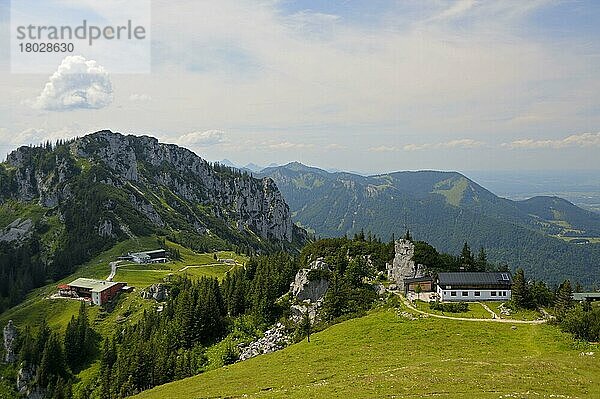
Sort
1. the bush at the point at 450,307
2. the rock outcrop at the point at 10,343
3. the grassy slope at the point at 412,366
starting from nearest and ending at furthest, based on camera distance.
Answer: the grassy slope at the point at 412,366, the bush at the point at 450,307, the rock outcrop at the point at 10,343

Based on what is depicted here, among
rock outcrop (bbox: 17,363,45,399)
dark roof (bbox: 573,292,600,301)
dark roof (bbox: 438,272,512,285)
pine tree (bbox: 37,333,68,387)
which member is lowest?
rock outcrop (bbox: 17,363,45,399)

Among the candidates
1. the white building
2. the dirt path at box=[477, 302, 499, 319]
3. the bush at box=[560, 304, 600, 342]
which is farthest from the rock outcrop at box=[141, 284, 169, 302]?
the bush at box=[560, 304, 600, 342]

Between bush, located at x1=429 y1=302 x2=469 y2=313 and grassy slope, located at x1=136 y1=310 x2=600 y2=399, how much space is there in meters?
8.26

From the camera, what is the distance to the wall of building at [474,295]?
92.5 metres

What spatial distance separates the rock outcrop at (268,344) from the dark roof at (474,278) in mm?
32047

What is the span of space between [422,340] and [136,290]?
397ft

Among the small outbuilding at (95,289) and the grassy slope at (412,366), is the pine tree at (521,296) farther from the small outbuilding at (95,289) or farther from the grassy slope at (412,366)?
the small outbuilding at (95,289)

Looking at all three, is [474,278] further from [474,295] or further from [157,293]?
[157,293]

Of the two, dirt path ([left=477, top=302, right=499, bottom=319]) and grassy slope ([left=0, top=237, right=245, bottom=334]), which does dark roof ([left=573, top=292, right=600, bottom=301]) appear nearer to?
dirt path ([left=477, top=302, right=499, bottom=319])

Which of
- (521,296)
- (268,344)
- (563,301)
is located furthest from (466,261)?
(268,344)

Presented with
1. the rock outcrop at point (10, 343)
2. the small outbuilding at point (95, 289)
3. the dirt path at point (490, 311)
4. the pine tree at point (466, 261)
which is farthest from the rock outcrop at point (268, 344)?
the small outbuilding at point (95, 289)

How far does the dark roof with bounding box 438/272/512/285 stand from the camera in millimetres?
93250

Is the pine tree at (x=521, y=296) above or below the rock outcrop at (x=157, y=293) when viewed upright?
above

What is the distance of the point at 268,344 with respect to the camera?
9275cm
